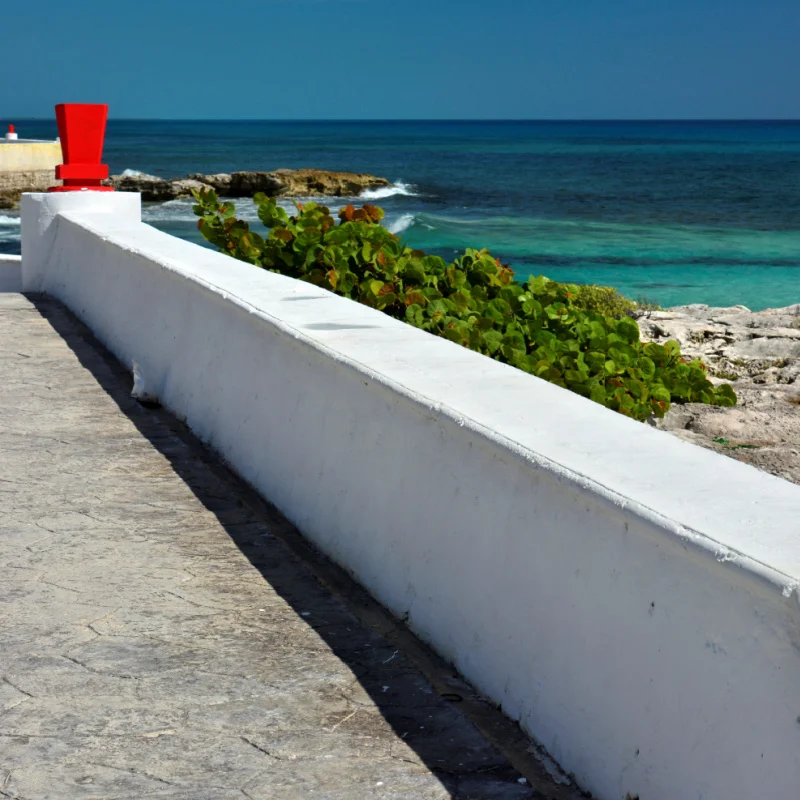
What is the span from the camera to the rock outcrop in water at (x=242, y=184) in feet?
193

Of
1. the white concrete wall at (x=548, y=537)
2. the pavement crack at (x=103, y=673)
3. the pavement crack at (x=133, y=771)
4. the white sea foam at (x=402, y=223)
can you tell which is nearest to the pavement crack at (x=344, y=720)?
the white concrete wall at (x=548, y=537)

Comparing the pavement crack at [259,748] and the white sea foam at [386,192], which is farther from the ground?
the pavement crack at [259,748]

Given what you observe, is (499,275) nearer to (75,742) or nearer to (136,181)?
(75,742)

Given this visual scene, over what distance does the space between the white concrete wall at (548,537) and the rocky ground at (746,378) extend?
9.81ft

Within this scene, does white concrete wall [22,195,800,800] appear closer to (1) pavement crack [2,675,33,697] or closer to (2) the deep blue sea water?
(1) pavement crack [2,675,33,697]

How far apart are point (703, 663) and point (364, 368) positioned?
6.12 feet

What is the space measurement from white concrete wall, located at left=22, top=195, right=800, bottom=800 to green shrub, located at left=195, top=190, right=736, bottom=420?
4.70ft

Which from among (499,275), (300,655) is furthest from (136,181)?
(300,655)

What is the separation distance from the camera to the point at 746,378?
37.5 feet

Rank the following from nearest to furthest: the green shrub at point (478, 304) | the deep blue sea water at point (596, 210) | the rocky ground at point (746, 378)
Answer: the green shrub at point (478, 304), the rocky ground at point (746, 378), the deep blue sea water at point (596, 210)

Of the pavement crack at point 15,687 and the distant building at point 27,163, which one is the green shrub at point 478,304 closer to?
the pavement crack at point 15,687

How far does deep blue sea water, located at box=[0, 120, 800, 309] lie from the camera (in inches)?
1328

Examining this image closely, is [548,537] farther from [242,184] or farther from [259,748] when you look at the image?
[242,184]

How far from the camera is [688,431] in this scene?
24.5 feet
